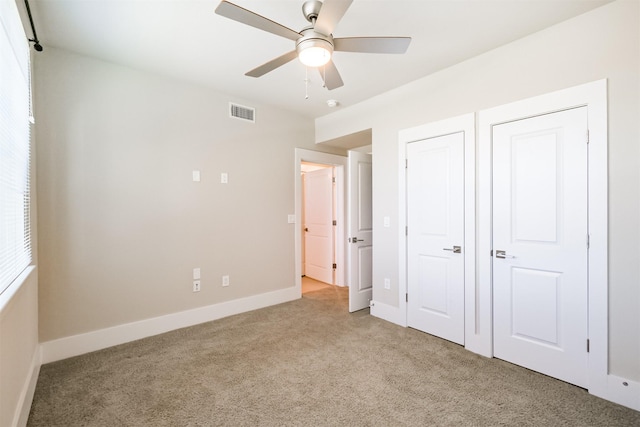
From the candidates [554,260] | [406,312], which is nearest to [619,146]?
[554,260]

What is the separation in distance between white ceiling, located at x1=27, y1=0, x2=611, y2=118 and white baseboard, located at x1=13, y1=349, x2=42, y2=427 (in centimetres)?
249

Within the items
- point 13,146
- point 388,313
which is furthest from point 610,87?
point 13,146

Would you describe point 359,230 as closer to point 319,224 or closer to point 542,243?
point 319,224

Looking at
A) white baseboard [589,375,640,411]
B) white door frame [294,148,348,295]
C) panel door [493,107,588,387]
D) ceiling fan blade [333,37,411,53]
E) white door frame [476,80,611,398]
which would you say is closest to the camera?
ceiling fan blade [333,37,411,53]

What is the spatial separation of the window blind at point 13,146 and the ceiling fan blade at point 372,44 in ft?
5.63

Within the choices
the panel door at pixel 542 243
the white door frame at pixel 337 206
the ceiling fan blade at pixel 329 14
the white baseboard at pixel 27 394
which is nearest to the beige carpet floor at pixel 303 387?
the white baseboard at pixel 27 394

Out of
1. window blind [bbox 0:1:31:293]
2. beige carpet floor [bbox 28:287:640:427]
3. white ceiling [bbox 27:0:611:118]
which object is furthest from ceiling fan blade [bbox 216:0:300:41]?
beige carpet floor [bbox 28:287:640:427]

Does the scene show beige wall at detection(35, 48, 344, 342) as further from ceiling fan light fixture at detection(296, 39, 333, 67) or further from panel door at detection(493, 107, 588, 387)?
panel door at detection(493, 107, 588, 387)

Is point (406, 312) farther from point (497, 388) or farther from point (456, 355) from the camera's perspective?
point (497, 388)

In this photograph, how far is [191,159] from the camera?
128 inches

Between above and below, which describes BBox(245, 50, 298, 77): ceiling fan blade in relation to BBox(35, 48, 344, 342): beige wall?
above

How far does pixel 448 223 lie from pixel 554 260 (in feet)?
2.86

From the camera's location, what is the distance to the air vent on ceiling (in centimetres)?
357

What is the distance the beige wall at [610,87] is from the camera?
189 centimetres
